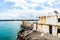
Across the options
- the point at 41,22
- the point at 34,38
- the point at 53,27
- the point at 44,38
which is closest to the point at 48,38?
the point at 44,38

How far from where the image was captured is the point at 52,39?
534 inches

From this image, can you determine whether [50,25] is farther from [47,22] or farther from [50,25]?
[47,22]

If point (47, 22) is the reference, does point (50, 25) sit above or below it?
below

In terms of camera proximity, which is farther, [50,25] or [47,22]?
[47,22]

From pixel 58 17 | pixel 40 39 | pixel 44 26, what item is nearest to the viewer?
→ pixel 40 39

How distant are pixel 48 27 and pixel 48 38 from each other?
142 inches

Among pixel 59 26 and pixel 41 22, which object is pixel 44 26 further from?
pixel 59 26

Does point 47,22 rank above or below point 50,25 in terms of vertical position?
above

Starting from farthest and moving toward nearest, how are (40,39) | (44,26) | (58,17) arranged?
(44,26) < (58,17) < (40,39)

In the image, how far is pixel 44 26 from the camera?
17.4 meters

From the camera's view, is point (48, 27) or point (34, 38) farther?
point (48, 27)

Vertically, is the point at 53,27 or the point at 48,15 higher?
the point at 48,15

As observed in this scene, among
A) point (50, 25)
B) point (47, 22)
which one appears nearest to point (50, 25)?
point (50, 25)

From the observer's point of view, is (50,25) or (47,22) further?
(47,22)
